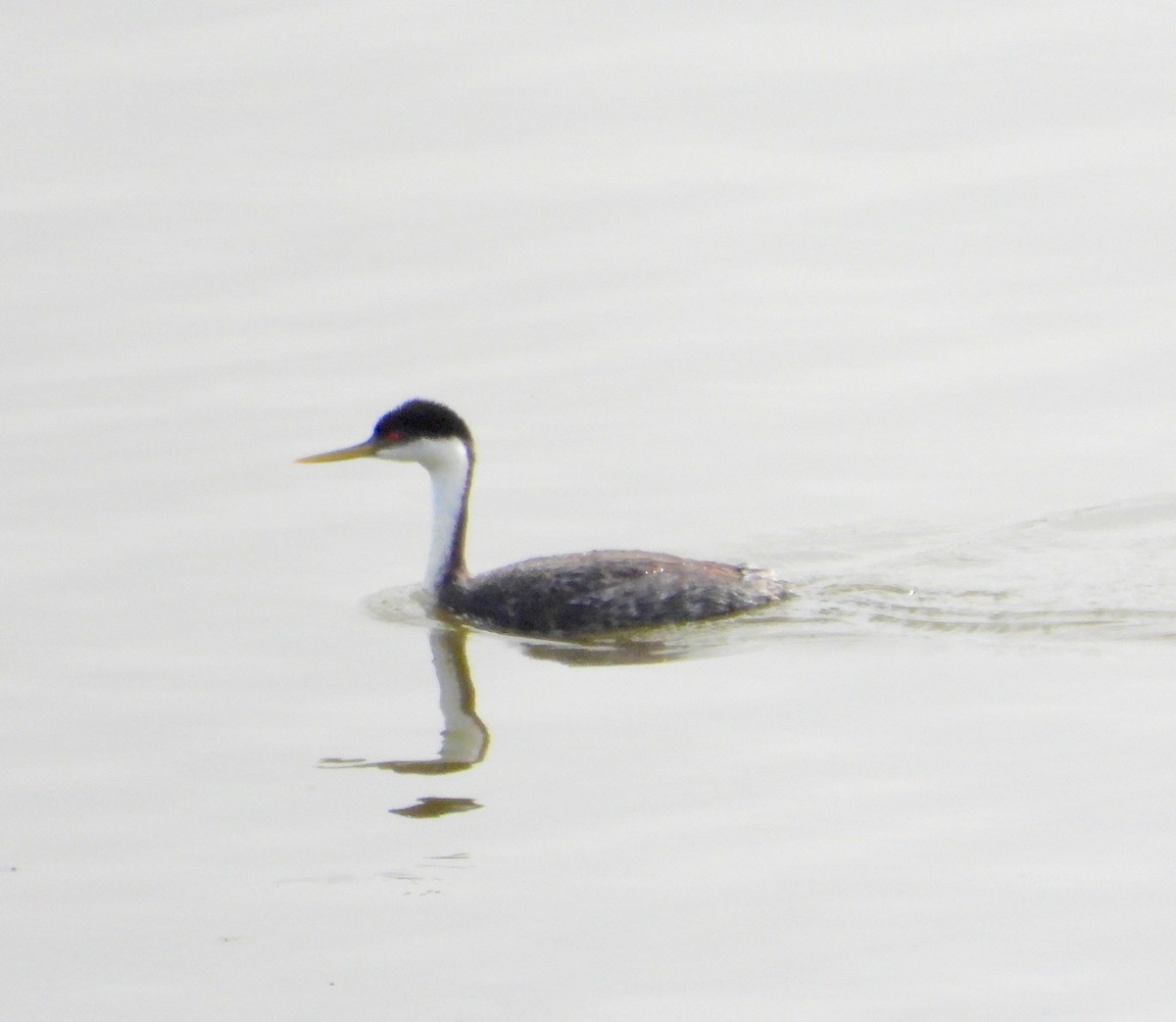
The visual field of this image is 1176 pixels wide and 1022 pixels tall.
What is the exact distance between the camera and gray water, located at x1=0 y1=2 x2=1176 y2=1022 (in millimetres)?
8117

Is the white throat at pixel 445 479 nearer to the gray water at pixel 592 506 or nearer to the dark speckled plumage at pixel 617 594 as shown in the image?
the gray water at pixel 592 506

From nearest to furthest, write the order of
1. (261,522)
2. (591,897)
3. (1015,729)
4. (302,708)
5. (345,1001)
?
(345,1001) → (591,897) → (1015,729) → (302,708) → (261,522)

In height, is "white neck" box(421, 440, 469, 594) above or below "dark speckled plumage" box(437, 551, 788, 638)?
above

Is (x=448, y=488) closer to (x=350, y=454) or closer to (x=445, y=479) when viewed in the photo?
(x=445, y=479)

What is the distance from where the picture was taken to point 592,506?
539 inches

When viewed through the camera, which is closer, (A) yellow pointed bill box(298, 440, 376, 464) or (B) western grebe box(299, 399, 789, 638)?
(B) western grebe box(299, 399, 789, 638)

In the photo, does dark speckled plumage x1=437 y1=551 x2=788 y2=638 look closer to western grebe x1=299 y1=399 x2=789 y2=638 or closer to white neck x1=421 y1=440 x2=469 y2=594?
western grebe x1=299 y1=399 x2=789 y2=638

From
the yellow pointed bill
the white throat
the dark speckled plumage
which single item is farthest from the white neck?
the dark speckled plumage

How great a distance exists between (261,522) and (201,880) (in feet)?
16.1

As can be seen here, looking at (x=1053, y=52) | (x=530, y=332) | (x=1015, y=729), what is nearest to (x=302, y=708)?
(x=1015, y=729)

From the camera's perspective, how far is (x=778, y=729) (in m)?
10.1

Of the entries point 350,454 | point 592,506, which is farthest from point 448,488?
point 592,506

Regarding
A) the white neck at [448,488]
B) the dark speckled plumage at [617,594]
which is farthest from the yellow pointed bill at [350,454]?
the dark speckled plumage at [617,594]

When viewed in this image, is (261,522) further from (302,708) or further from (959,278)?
(959,278)
